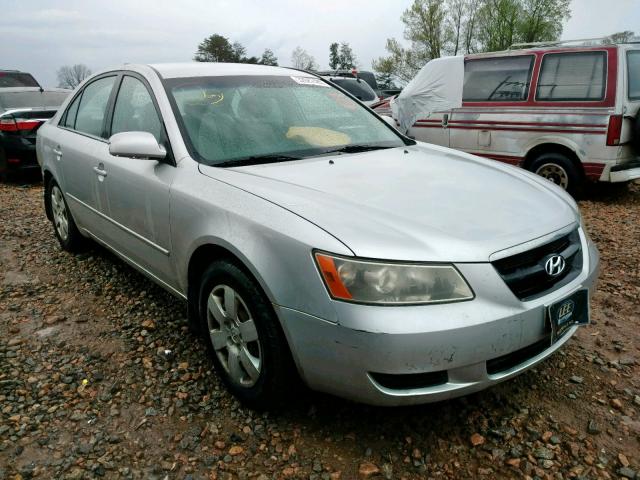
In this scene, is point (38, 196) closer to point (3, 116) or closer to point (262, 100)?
point (3, 116)

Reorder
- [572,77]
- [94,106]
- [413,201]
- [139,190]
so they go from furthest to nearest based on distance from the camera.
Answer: [572,77], [94,106], [139,190], [413,201]

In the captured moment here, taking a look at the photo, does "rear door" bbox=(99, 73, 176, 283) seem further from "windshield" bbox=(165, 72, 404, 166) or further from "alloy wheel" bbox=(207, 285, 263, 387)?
"alloy wheel" bbox=(207, 285, 263, 387)

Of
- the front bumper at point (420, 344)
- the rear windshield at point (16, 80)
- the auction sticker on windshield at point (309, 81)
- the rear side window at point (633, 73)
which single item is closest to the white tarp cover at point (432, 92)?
the rear side window at point (633, 73)

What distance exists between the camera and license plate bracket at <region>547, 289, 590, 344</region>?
6.43 feet

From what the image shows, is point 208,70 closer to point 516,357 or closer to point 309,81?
point 309,81

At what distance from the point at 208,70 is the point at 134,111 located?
509 millimetres

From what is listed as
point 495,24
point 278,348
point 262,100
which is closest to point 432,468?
point 278,348

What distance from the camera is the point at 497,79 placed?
6.46 metres

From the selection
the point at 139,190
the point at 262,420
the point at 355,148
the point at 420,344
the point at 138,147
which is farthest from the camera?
the point at 355,148

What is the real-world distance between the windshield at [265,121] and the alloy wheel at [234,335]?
0.67 meters

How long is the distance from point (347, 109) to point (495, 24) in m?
45.9

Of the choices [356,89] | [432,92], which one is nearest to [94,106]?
[432,92]

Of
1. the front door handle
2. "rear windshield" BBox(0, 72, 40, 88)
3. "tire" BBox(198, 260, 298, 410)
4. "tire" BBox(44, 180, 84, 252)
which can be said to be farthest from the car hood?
"rear windshield" BBox(0, 72, 40, 88)

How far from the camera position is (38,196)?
23.9 feet
